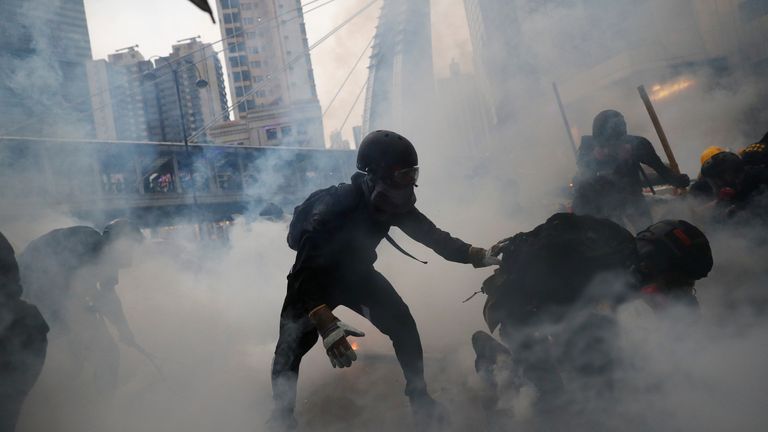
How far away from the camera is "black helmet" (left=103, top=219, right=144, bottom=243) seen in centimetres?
463

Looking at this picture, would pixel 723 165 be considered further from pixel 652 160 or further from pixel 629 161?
pixel 629 161

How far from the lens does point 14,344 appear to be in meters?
2.66

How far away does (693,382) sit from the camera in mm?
2484

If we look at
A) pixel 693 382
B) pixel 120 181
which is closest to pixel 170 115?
pixel 120 181

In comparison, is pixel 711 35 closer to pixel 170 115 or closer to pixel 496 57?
pixel 496 57

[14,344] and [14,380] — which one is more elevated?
[14,344]

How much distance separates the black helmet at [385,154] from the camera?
8.92ft

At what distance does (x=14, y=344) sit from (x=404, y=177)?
233 centimetres

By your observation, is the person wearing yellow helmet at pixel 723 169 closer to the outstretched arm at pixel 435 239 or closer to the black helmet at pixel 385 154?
the outstretched arm at pixel 435 239

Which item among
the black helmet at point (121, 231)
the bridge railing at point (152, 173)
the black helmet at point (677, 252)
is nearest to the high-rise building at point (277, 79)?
the bridge railing at point (152, 173)

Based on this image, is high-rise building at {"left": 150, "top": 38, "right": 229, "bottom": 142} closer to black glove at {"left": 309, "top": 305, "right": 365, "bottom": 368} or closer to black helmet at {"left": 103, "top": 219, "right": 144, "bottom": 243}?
black helmet at {"left": 103, "top": 219, "right": 144, "bottom": 243}

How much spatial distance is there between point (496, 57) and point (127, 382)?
15.1m

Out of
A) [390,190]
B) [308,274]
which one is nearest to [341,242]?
[308,274]

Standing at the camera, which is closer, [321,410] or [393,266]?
[321,410]
